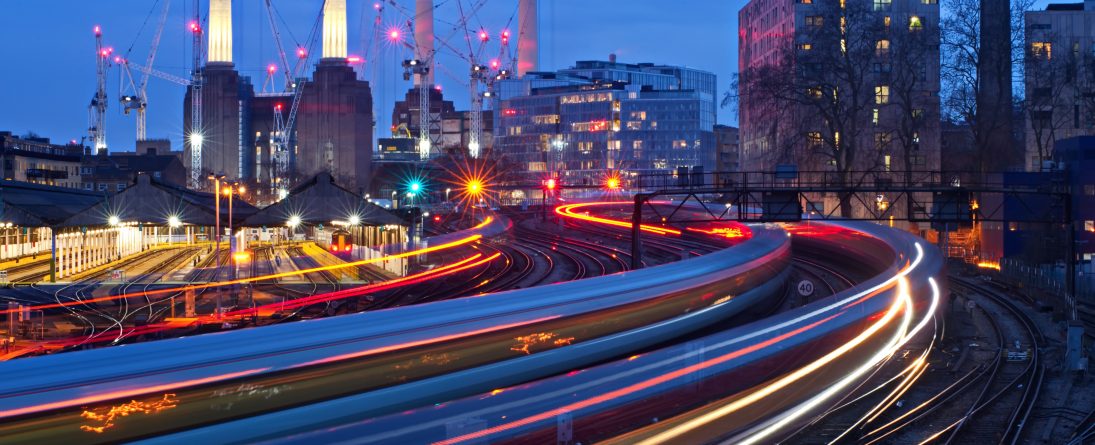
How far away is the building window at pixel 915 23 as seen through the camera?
6174 cm

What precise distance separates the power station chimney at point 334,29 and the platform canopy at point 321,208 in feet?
400

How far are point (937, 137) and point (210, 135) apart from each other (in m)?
148

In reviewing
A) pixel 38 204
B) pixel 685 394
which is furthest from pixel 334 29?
pixel 685 394

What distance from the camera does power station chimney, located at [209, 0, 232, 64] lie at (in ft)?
625

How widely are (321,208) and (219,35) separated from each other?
151865mm

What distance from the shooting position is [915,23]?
65.6m

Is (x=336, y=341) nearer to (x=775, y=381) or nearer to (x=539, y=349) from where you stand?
(x=539, y=349)

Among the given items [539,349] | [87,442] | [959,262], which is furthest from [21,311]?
[959,262]

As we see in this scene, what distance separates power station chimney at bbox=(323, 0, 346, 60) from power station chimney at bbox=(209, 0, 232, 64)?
30.8 m

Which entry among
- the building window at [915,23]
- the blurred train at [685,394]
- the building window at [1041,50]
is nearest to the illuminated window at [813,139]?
the building window at [915,23]

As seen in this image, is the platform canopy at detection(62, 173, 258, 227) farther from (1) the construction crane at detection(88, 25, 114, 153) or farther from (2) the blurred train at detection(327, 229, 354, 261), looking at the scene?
(1) the construction crane at detection(88, 25, 114, 153)

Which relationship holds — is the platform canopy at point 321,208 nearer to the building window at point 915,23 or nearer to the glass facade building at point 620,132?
the building window at point 915,23

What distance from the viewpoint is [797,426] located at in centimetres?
1507

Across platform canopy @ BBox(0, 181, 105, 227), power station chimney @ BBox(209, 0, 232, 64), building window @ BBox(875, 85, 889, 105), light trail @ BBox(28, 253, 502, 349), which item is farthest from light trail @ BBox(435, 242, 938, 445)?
power station chimney @ BBox(209, 0, 232, 64)
